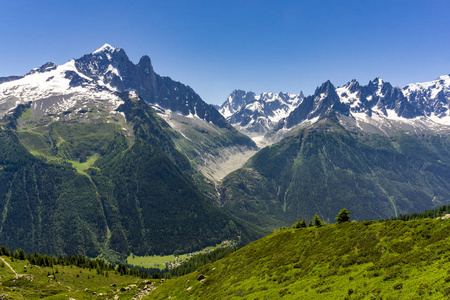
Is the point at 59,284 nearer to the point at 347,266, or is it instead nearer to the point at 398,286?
the point at 347,266

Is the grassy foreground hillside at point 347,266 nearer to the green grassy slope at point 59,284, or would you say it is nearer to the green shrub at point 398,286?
the green shrub at point 398,286

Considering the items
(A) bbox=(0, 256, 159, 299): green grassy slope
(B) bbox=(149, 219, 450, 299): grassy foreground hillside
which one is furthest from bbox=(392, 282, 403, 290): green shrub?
(A) bbox=(0, 256, 159, 299): green grassy slope

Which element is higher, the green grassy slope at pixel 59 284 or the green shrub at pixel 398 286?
the green shrub at pixel 398 286

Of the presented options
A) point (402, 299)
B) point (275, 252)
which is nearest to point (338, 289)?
point (402, 299)

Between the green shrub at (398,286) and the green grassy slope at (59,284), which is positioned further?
the green grassy slope at (59,284)

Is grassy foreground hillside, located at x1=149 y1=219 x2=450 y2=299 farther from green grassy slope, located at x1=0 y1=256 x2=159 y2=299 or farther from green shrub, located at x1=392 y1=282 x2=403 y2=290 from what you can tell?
green grassy slope, located at x1=0 y1=256 x2=159 y2=299

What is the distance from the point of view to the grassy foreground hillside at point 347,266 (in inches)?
1629

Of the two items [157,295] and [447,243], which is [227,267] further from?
[447,243]

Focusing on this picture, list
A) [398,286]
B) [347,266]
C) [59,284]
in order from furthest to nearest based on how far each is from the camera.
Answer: [59,284] < [347,266] < [398,286]

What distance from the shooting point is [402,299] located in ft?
119

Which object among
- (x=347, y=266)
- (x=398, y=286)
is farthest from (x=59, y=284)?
(x=398, y=286)

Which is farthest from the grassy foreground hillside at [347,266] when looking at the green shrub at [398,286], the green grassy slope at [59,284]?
the green grassy slope at [59,284]

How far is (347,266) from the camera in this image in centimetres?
5622

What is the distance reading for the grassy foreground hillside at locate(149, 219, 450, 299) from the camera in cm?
4138
